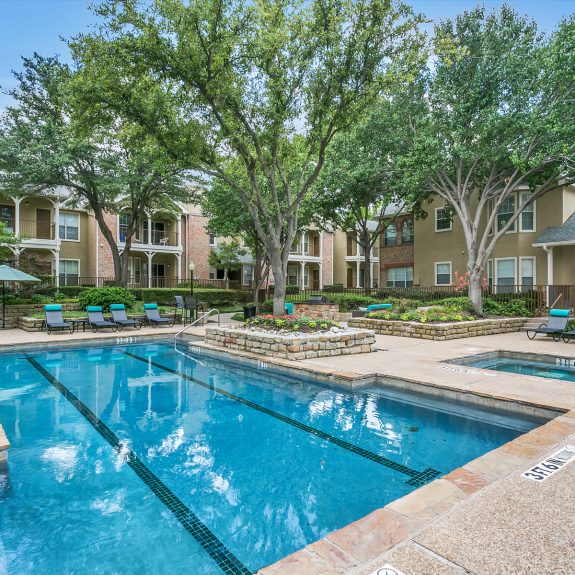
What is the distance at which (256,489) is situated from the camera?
3639 millimetres

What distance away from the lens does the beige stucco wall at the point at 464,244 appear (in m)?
18.9

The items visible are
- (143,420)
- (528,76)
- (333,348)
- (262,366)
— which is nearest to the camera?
(143,420)

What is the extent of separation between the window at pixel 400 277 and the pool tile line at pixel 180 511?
2273cm

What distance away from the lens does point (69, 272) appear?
1006 inches

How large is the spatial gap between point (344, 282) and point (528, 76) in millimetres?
24033

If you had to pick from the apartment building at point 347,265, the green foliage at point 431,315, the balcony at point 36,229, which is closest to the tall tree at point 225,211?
the green foliage at point 431,315

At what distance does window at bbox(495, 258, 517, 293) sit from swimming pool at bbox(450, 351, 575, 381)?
459 inches

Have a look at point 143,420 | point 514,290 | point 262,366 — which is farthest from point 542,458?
point 514,290

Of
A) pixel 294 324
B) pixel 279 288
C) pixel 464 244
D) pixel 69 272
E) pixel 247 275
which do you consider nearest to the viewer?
pixel 294 324

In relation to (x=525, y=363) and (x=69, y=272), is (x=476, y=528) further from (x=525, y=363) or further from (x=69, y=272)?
(x=69, y=272)

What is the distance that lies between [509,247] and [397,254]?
7.28 meters

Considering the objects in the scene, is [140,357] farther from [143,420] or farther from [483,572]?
[483,572]

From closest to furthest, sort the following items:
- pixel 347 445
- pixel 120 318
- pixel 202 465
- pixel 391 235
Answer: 1. pixel 202 465
2. pixel 347 445
3. pixel 120 318
4. pixel 391 235

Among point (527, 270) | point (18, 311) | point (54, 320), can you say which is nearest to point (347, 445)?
point (54, 320)
